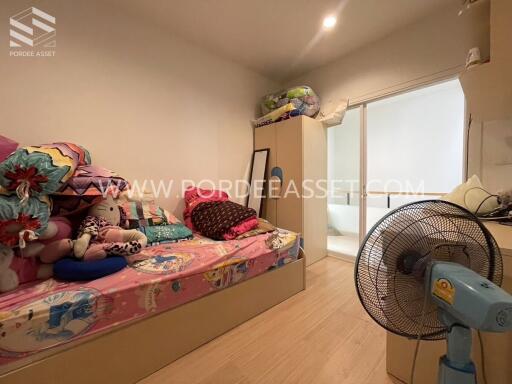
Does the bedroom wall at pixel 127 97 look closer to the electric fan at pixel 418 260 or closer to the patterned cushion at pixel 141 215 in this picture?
the patterned cushion at pixel 141 215

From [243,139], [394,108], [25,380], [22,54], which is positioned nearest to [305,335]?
[25,380]

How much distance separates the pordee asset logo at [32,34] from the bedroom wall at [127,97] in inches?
1.3

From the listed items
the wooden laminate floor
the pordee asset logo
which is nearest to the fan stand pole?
the wooden laminate floor

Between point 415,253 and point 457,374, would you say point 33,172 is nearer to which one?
point 415,253

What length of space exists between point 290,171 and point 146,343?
2.04 meters

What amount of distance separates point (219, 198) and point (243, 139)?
3.15 feet

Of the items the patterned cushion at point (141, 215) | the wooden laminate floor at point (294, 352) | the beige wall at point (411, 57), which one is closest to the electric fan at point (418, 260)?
the wooden laminate floor at point (294, 352)

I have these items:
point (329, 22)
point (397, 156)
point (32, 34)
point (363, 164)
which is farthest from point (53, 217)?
point (397, 156)

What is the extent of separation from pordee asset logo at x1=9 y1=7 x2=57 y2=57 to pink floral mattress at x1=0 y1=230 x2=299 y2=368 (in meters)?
1.65

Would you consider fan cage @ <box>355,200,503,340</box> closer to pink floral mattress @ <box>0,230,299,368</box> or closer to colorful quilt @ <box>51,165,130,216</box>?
pink floral mattress @ <box>0,230,299,368</box>

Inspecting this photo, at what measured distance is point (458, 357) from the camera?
0.60 metres

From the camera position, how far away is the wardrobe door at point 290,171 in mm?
2527

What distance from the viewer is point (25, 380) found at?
86 centimetres

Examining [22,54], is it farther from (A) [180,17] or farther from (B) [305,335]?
(B) [305,335]
